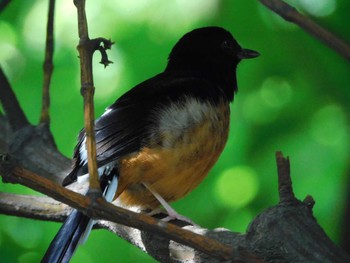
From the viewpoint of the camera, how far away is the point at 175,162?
2.89m

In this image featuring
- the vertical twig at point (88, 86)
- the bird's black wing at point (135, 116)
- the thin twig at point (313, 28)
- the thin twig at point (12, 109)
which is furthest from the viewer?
the thin twig at point (12, 109)

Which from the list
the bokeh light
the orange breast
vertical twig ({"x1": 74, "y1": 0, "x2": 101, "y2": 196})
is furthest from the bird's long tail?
the bokeh light

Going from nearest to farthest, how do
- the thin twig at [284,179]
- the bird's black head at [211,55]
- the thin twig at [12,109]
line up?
the thin twig at [284,179]
the thin twig at [12,109]
the bird's black head at [211,55]

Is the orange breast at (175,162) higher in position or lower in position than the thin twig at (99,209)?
higher

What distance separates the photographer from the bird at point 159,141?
276cm

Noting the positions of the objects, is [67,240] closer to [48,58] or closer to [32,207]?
[32,207]

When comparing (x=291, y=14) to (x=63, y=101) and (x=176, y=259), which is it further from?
(x=63, y=101)

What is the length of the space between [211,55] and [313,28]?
215cm

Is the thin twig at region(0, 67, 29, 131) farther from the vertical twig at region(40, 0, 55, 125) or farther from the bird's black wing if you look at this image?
the bird's black wing

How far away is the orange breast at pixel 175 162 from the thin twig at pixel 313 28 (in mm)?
1379

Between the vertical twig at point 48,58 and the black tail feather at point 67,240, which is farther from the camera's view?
the vertical twig at point 48,58

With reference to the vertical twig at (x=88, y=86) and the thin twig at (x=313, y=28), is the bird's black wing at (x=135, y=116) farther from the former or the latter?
the thin twig at (x=313, y=28)

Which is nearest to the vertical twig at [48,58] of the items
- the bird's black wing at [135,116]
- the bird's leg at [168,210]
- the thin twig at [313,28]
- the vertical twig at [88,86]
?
the bird's black wing at [135,116]

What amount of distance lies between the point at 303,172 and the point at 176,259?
94 centimetres
